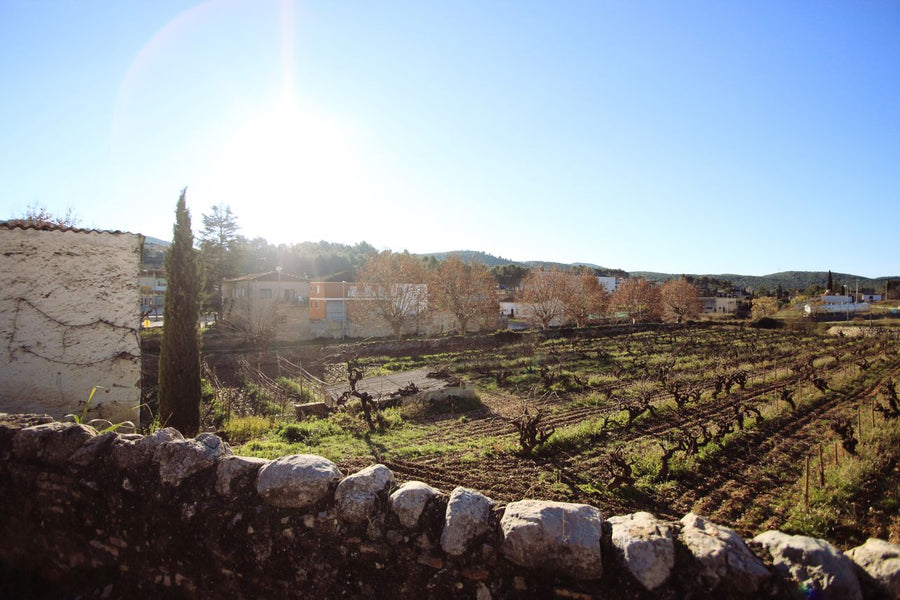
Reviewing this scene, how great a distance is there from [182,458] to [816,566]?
4.14 m

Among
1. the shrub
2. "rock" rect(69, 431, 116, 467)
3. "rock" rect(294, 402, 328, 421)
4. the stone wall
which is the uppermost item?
"rock" rect(69, 431, 116, 467)

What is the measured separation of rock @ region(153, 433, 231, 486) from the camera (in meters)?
3.57

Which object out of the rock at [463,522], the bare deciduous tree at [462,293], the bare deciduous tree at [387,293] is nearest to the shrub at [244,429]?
the rock at [463,522]

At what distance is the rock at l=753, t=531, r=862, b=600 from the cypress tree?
9.87 m

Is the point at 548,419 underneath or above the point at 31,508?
underneath

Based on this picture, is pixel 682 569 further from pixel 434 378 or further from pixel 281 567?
pixel 434 378

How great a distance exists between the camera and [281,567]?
3.16 m

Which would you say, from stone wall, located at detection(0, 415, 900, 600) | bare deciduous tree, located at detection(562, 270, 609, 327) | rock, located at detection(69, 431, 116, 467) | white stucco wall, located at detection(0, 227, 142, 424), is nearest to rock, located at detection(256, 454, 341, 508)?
stone wall, located at detection(0, 415, 900, 600)

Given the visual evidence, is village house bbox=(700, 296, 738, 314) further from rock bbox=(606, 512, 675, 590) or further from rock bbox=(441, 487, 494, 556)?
rock bbox=(441, 487, 494, 556)

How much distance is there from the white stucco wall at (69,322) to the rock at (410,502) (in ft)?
26.4

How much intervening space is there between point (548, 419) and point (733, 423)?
419 cm

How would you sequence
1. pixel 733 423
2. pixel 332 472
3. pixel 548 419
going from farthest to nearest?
pixel 548 419 → pixel 733 423 → pixel 332 472

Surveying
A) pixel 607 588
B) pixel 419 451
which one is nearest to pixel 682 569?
pixel 607 588

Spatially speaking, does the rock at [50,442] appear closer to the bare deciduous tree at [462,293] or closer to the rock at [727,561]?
the rock at [727,561]
